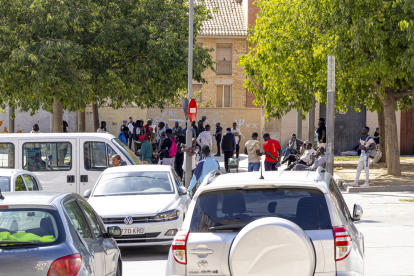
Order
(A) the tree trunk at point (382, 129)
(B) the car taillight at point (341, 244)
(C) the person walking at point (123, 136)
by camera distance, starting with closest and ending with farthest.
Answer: (B) the car taillight at point (341, 244) < (C) the person walking at point (123, 136) < (A) the tree trunk at point (382, 129)

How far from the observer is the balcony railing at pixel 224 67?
4144 cm

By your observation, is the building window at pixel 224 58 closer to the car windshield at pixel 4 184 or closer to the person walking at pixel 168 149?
the person walking at pixel 168 149

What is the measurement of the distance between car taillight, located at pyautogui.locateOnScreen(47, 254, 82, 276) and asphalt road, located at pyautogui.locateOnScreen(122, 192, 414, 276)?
3.37 metres

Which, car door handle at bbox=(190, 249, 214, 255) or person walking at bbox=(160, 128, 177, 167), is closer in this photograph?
car door handle at bbox=(190, 249, 214, 255)

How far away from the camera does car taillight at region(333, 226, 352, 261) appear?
438 cm

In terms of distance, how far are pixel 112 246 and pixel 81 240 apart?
4.12 feet

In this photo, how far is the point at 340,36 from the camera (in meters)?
17.8

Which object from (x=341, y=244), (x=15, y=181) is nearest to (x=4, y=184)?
(x=15, y=181)

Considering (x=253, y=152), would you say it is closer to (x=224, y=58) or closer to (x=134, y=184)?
(x=134, y=184)

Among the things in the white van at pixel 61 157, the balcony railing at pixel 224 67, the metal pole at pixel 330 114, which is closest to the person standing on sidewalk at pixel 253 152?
the metal pole at pixel 330 114

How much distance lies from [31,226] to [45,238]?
223mm

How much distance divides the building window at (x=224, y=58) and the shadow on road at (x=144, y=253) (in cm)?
3230

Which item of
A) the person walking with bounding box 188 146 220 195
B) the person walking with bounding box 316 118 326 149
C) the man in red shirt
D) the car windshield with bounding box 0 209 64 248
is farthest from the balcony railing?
the car windshield with bounding box 0 209 64 248

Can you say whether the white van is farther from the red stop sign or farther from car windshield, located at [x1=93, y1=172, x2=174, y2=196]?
the red stop sign
